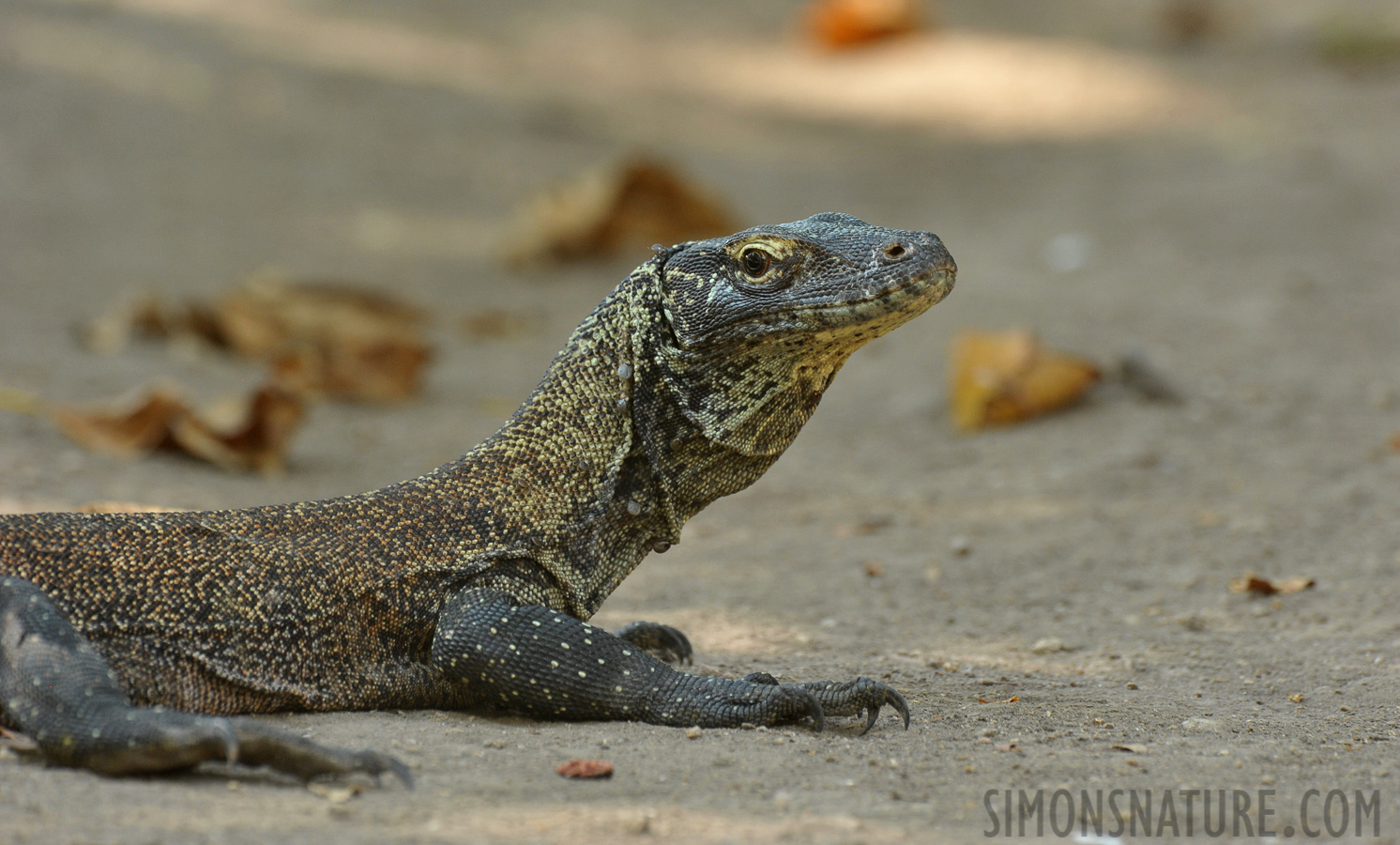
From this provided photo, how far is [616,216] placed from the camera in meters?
15.7

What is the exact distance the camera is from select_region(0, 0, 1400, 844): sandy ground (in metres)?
4.25

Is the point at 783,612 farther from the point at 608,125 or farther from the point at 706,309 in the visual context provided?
the point at 608,125

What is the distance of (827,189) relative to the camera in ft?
59.9

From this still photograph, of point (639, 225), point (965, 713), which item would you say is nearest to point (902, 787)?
point (965, 713)

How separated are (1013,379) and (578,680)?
655cm

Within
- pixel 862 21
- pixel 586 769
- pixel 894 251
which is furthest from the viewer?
pixel 862 21

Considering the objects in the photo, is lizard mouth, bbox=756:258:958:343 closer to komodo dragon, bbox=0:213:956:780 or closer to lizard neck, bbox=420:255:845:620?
komodo dragon, bbox=0:213:956:780

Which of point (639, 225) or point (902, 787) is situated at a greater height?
point (639, 225)

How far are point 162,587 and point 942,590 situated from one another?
4263mm

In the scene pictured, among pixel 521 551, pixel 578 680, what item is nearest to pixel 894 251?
pixel 521 551

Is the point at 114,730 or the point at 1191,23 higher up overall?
the point at 1191,23

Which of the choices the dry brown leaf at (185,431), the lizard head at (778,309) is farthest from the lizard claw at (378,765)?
the dry brown leaf at (185,431)

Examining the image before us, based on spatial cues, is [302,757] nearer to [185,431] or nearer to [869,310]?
[869,310]

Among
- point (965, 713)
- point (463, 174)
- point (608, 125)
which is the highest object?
point (608, 125)
